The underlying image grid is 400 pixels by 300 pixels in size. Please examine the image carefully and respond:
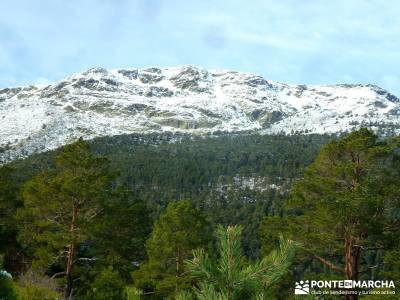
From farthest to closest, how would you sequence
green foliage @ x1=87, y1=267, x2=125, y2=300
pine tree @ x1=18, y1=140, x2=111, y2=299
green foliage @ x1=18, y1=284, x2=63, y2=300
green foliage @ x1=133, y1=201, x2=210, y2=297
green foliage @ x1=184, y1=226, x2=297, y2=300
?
pine tree @ x1=18, y1=140, x2=111, y2=299
green foliage @ x1=133, y1=201, x2=210, y2=297
green foliage @ x1=87, y1=267, x2=125, y2=300
green foliage @ x1=18, y1=284, x2=63, y2=300
green foliage @ x1=184, y1=226, x2=297, y2=300

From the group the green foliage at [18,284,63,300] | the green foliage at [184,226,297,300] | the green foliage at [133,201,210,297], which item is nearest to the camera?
the green foliage at [184,226,297,300]

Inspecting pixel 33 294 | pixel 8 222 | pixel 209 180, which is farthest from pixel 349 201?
pixel 209 180

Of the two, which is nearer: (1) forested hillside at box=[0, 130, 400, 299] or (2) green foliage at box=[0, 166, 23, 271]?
(1) forested hillside at box=[0, 130, 400, 299]

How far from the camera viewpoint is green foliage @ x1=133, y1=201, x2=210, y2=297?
26.5 metres

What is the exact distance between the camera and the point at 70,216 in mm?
29547

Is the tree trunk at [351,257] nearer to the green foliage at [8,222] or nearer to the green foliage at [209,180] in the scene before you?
the green foliage at [8,222]

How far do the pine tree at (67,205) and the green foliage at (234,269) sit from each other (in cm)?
2506

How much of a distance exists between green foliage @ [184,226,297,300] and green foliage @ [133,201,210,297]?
22.8 m

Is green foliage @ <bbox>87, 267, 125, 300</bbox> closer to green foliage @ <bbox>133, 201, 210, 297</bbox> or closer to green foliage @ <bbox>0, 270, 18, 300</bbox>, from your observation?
A: green foliage @ <bbox>133, 201, 210, 297</bbox>

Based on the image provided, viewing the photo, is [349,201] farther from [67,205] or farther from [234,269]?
[234,269]

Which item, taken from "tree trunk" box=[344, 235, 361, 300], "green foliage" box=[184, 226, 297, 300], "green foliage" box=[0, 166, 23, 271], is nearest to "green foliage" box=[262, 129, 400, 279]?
"tree trunk" box=[344, 235, 361, 300]

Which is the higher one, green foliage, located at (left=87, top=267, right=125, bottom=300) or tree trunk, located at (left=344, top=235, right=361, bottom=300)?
tree trunk, located at (left=344, top=235, right=361, bottom=300)

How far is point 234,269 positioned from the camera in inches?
138

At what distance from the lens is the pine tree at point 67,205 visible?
91.0 feet
